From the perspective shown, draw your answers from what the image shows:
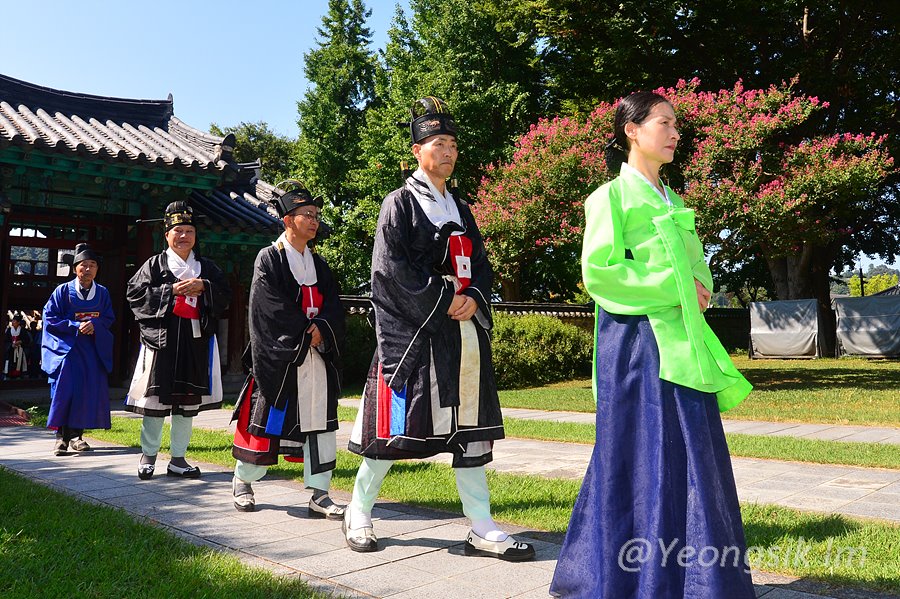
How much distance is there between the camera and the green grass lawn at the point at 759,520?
320 centimetres

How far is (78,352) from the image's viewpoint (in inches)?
289

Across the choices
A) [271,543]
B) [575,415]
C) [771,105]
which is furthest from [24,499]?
[771,105]

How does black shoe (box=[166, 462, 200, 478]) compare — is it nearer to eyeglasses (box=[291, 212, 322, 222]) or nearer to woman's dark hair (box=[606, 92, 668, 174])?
A: eyeglasses (box=[291, 212, 322, 222])

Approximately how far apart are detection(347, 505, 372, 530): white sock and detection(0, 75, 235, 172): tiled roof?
28.0 ft

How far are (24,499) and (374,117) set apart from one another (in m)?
22.5

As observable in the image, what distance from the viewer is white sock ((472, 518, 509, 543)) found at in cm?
353

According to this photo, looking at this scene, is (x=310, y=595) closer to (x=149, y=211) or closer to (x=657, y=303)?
(x=657, y=303)

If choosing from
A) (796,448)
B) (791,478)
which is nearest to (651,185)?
(791,478)

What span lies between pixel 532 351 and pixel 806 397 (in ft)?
18.6

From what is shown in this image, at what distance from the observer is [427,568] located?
3.37 m

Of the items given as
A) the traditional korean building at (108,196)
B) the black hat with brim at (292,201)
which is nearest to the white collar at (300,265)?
the black hat with brim at (292,201)

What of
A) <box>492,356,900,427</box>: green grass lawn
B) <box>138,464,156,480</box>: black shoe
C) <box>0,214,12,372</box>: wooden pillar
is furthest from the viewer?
<box>0,214,12,372</box>: wooden pillar

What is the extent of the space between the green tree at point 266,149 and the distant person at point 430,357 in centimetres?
3172

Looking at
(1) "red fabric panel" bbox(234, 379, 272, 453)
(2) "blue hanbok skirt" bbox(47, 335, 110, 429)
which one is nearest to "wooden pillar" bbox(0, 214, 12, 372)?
(2) "blue hanbok skirt" bbox(47, 335, 110, 429)
